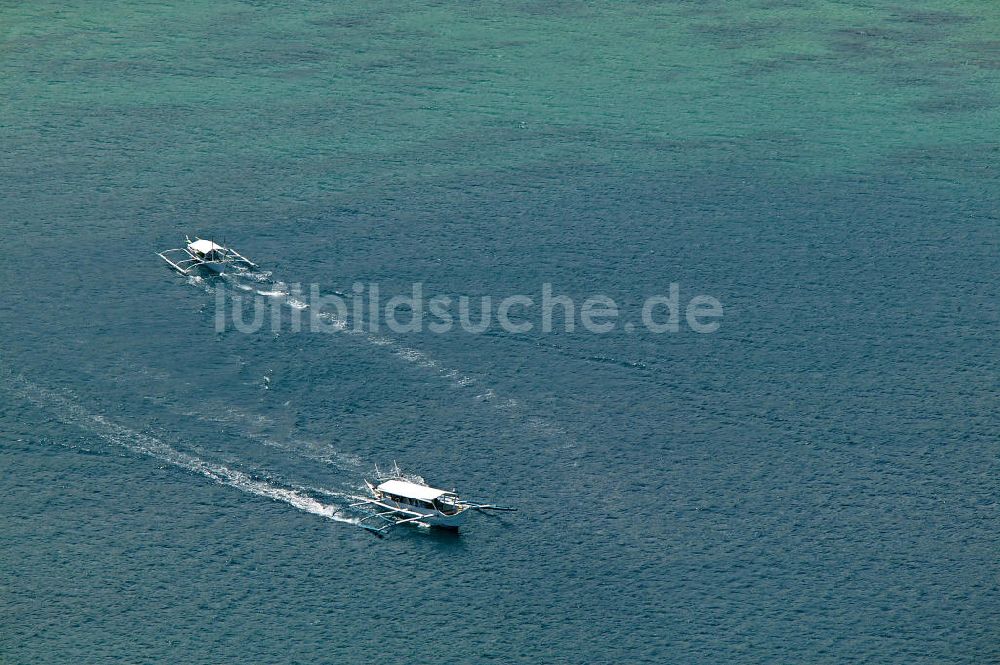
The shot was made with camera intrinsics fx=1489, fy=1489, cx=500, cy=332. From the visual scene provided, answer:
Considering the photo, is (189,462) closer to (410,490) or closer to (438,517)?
(410,490)

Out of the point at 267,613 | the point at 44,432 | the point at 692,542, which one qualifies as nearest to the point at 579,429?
the point at 692,542

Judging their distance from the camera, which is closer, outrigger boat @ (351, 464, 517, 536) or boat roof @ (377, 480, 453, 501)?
boat roof @ (377, 480, 453, 501)

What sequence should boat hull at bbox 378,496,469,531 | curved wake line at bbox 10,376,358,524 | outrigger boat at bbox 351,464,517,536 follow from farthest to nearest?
curved wake line at bbox 10,376,358,524 → outrigger boat at bbox 351,464,517,536 → boat hull at bbox 378,496,469,531

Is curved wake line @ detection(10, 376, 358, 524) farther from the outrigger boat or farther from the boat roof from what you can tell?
the boat roof

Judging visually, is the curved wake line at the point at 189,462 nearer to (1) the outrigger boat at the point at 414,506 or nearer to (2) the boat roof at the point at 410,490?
(1) the outrigger boat at the point at 414,506

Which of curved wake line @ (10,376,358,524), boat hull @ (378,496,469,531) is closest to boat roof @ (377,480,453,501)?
boat hull @ (378,496,469,531)

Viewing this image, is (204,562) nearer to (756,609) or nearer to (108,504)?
(108,504)

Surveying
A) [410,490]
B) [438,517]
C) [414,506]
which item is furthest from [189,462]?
[438,517]
